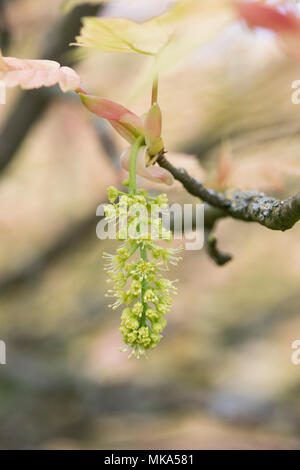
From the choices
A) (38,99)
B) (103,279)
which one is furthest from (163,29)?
(103,279)

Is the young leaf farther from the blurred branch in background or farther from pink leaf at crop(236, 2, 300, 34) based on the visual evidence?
the blurred branch in background

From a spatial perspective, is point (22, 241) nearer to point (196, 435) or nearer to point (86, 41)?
point (196, 435)

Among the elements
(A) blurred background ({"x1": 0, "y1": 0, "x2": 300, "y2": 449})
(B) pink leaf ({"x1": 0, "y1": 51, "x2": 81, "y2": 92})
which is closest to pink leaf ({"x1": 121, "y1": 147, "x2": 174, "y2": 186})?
(B) pink leaf ({"x1": 0, "y1": 51, "x2": 81, "y2": 92})

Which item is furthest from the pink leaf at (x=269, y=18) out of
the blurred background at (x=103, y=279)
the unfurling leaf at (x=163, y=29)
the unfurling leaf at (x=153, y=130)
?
the blurred background at (x=103, y=279)

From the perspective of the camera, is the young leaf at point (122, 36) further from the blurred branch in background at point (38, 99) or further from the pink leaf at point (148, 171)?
the blurred branch in background at point (38, 99)

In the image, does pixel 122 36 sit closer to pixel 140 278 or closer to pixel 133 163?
pixel 133 163

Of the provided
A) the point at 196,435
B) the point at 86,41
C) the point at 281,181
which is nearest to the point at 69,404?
the point at 196,435
